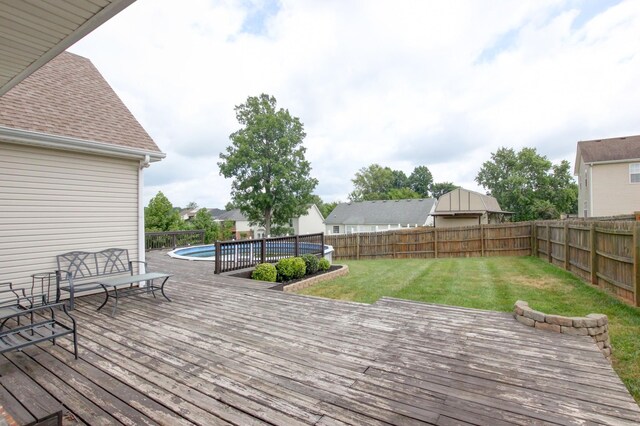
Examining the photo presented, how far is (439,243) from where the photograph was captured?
16203 millimetres

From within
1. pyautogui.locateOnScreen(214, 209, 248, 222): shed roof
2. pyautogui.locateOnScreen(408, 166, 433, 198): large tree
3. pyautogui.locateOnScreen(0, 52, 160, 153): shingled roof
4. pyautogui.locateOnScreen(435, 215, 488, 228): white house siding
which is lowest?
pyautogui.locateOnScreen(435, 215, 488, 228): white house siding

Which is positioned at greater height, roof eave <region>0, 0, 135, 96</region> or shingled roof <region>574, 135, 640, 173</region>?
shingled roof <region>574, 135, 640, 173</region>

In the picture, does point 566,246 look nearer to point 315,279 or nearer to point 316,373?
point 315,279

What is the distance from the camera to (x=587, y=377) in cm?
273

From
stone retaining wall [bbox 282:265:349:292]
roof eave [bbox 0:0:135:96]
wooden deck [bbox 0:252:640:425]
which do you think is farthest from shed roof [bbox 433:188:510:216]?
roof eave [bbox 0:0:135:96]

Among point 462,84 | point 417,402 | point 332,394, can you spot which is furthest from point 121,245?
point 462,84

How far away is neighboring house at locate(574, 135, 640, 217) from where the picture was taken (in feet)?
58.2

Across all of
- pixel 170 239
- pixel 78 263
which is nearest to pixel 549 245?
pixel 78 263

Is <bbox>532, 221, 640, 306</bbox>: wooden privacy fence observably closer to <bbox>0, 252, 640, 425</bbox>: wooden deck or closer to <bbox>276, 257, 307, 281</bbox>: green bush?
<bbox>0, 252, 640, 425</bbox>: wooden deck

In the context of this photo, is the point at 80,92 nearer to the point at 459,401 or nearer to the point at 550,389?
the point at 459,401

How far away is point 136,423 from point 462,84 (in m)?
14.7

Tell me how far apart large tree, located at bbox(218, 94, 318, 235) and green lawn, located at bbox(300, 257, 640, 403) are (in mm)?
20255

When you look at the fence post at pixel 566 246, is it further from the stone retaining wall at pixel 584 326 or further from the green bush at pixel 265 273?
the green bush at pixel 265 273

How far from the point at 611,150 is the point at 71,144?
25938 mm
